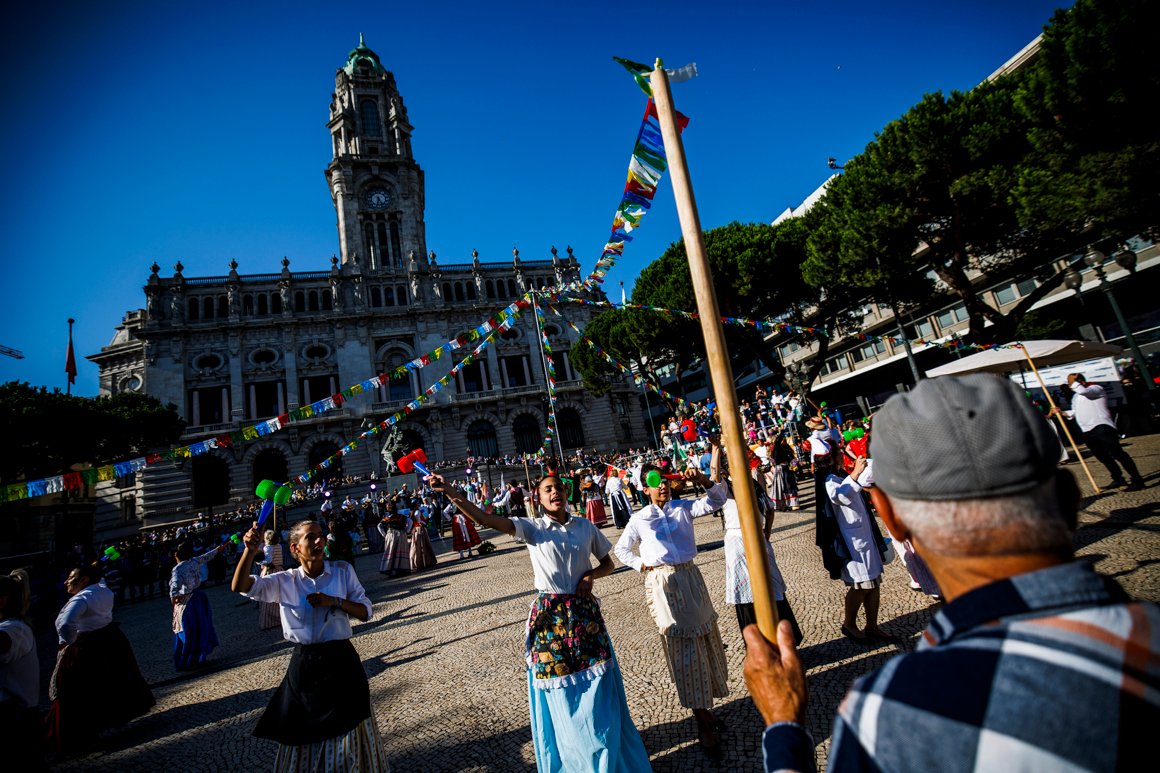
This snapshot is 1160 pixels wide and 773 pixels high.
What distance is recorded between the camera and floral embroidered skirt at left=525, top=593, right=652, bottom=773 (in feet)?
10.1

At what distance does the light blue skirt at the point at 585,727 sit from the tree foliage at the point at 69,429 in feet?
100

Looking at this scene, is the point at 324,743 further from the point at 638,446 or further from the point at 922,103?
the point at 638,446

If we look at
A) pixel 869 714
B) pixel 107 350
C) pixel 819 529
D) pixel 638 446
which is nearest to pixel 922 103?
pixel 819 529

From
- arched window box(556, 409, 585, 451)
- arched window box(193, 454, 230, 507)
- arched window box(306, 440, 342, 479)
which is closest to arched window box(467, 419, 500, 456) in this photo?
arched window box(556, 409, 585, 451)

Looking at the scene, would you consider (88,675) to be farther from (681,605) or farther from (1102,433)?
(1102,433)

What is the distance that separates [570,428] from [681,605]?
33199mm

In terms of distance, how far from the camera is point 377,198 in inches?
1567

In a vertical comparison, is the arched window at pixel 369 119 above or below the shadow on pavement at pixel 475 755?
above

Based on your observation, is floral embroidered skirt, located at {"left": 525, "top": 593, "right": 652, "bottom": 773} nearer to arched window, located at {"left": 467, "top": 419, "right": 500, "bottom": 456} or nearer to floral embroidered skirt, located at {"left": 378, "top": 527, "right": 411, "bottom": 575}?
floral embroidered skirt, located at {"left": 378, "top": 527, "right": 411, "bottom": 575}

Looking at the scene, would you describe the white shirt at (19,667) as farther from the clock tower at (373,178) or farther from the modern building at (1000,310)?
the clock tower at (373,178)

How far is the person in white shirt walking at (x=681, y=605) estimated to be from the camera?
146 inches

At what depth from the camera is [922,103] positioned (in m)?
14.9

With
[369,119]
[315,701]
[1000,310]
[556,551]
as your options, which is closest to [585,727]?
[556,551]

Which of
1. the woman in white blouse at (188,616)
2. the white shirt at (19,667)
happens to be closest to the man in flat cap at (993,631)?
the white shirt at (19,667)
